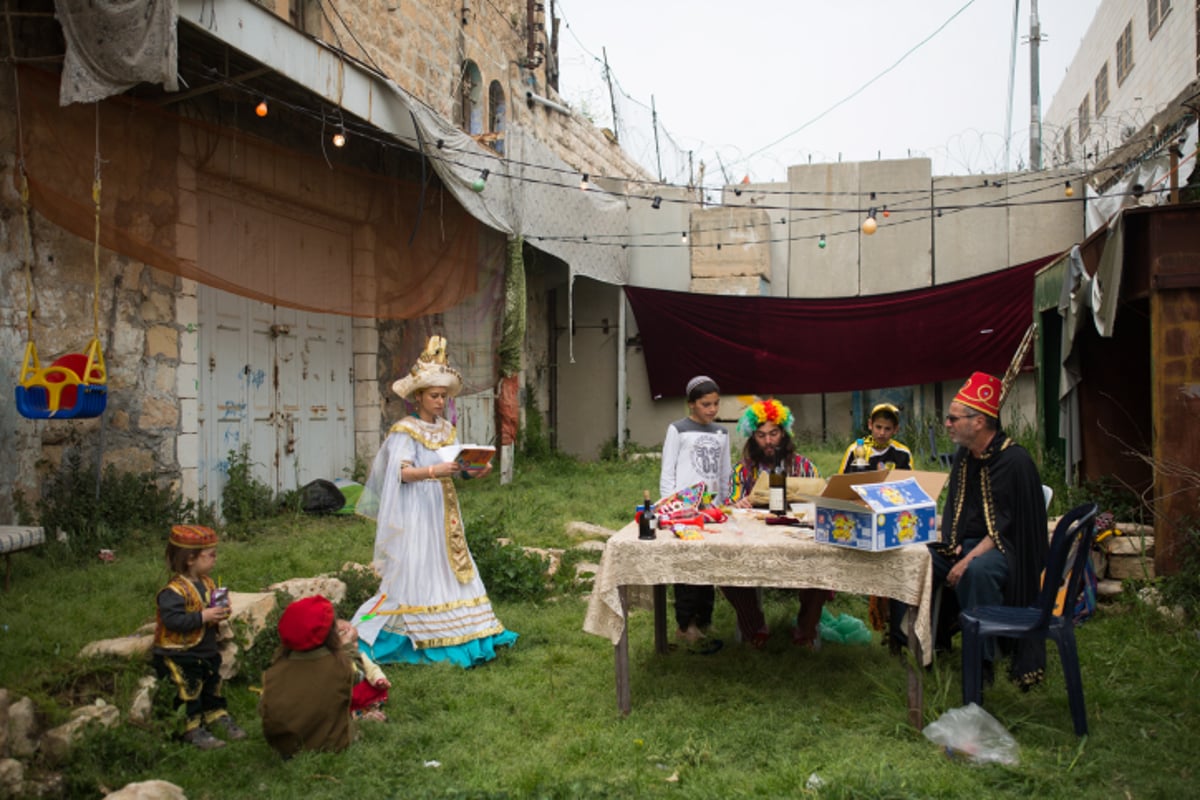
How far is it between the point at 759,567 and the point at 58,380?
4.65 m

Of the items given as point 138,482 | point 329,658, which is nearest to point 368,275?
point 138,482

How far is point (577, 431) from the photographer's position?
15625 millimetres

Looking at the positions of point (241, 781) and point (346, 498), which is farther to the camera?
point (346, 498)

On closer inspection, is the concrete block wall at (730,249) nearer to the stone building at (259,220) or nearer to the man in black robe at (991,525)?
the stone building at (259,220)

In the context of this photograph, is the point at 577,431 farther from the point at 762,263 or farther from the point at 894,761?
the point at 894,761

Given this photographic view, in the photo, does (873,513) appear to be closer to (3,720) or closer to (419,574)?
(419,574)

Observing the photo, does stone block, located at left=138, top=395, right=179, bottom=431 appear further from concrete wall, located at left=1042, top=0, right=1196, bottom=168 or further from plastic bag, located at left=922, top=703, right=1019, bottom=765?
concrete wall, located at left=1042, top=0, right=1196, bottom=168

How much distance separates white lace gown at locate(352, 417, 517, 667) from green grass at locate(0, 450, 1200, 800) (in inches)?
7.4

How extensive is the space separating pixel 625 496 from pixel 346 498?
323cm

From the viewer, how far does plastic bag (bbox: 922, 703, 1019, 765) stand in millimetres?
3672

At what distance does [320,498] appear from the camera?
9133 mm

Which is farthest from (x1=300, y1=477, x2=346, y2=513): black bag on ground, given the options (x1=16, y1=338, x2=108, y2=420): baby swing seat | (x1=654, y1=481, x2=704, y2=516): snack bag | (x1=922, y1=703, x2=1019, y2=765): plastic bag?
(x1=922, y1=703, x2=1019, y2=765): plastic bag

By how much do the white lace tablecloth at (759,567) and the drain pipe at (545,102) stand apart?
10.6m

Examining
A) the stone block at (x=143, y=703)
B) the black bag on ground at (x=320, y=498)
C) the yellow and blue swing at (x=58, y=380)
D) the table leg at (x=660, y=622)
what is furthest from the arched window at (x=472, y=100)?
the stone block at (x=143, y=703)
